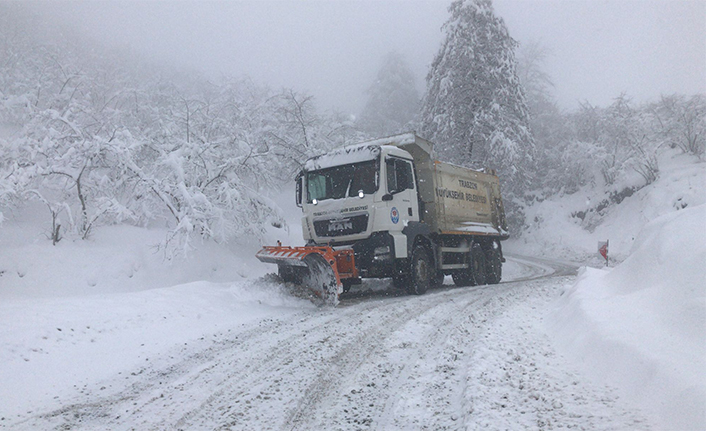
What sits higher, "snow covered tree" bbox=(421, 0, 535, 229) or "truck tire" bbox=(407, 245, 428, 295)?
"snow covered tree" bbox=(421, 0, 535, 229)

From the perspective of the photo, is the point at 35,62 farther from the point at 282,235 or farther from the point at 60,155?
the point at 282,235

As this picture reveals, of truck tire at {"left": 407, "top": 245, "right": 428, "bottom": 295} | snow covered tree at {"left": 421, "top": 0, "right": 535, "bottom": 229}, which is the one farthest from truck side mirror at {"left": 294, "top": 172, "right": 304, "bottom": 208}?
snow covered tree at {"left": 421, "top": 0, "right": 535, "bottom": 229}

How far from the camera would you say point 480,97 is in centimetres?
2212

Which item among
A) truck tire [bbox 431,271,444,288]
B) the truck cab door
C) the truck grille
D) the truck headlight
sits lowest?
truck tire [bbox 431,271,444,288]

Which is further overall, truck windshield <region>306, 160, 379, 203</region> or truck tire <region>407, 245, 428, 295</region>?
truck tire <region>407, 245, 428, 295</region>

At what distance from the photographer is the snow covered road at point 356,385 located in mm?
3301

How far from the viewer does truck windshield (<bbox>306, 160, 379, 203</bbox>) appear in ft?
31.0

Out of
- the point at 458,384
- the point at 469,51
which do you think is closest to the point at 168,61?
the point at 469,51

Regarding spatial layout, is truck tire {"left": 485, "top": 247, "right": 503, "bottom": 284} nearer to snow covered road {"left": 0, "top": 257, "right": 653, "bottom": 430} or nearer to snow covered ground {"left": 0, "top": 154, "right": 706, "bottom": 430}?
snow covered ground {"left": 0, "top": 154, "right": 706, "bottom": 430}

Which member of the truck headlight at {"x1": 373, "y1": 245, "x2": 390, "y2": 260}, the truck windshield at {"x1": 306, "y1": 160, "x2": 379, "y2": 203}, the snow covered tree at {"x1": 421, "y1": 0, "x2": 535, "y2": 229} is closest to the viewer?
the truck headlight at {"x1": 373, "y1": 245, "x2": 390, "y2": 260}

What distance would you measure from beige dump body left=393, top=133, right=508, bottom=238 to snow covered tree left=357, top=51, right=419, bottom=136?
32.7 m

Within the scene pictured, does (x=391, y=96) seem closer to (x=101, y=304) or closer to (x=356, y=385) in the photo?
(x=101, y=304)

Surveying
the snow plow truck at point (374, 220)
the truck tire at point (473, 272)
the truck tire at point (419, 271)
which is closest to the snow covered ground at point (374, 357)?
the snow plow truck at point (374, 220)

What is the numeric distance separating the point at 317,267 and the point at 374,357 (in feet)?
12.7
